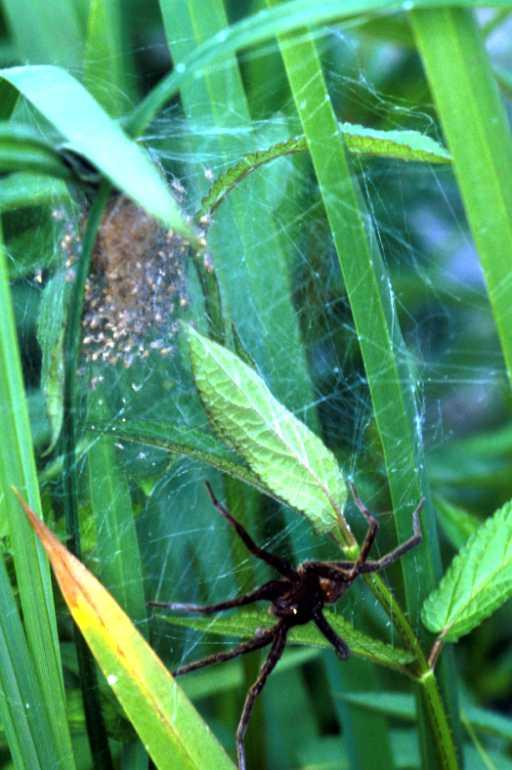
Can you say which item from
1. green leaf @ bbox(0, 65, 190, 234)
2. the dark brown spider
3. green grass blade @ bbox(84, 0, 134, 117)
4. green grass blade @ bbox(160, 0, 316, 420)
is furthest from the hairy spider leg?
green grass blade @ bbox(84, 0, 134, 117)

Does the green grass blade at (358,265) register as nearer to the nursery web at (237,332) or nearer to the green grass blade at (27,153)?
the nursery web at (237,332)

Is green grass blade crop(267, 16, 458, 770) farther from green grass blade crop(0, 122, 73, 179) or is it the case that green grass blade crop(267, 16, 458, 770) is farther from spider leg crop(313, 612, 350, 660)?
green grass blade crop(0, 122, 73, 179)

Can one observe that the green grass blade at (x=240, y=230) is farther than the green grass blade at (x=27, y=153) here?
Yes

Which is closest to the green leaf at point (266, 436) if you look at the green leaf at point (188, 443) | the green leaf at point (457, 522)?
the green leaf at point (188, 443)

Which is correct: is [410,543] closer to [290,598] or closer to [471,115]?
[290,598]

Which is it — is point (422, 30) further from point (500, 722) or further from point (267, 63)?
point (500, 722)

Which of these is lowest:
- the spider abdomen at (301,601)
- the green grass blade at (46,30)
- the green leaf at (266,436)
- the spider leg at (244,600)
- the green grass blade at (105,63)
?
the spider abdomen at (301,601)

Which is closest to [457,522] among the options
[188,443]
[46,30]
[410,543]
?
[410,543]
